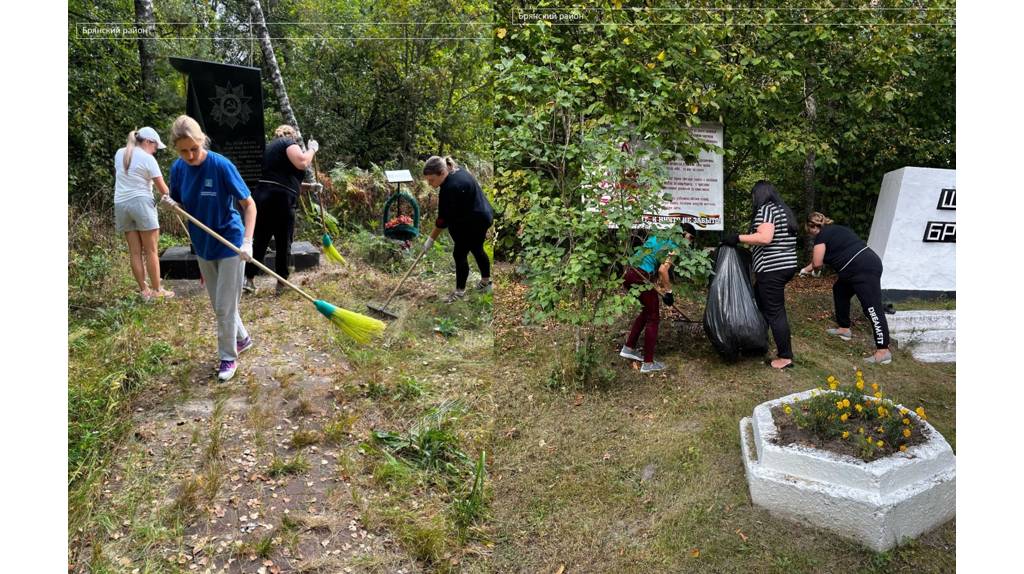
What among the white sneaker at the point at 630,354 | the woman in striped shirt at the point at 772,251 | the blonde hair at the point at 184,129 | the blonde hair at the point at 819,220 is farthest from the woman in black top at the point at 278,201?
the blonde hair at the point at 819,220

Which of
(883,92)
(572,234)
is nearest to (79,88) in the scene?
(572,234)

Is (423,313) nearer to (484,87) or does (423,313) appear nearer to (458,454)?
(458,454)

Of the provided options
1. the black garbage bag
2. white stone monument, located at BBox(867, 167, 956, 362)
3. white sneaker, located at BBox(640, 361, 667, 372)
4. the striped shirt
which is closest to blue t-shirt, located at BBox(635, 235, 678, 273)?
the black garbage bag

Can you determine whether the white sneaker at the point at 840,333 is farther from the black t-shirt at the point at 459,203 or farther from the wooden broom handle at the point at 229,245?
→ the wooden broom handle at the point at 229,245

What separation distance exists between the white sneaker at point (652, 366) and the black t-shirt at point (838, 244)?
40.3 inches

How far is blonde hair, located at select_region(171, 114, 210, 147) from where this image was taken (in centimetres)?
198

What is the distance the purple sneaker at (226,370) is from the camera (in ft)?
6.52

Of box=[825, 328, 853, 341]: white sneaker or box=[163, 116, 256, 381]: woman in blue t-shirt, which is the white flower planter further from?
box=[163, 116, 256, 381]: woman in blue t-shirt

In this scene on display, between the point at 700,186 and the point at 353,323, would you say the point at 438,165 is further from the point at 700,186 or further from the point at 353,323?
the point at 700,186

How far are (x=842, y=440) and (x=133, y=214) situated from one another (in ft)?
8.48

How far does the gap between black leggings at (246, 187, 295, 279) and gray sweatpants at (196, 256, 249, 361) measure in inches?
4.2

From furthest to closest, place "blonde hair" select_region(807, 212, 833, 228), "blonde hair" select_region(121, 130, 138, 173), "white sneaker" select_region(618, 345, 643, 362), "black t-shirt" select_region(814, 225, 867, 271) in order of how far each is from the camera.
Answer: "white sneaker" select_region(618, 345, 643, 362)
"blonde hair" select_region(807, 212, 833, 228)
"black t-shirt" select_region(814, 225, 867, 271)
"blonde hair" select_region(121, 130, 138, 173)

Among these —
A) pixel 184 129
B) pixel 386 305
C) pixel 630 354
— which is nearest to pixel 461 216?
pixel 386 305

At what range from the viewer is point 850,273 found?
304cm
